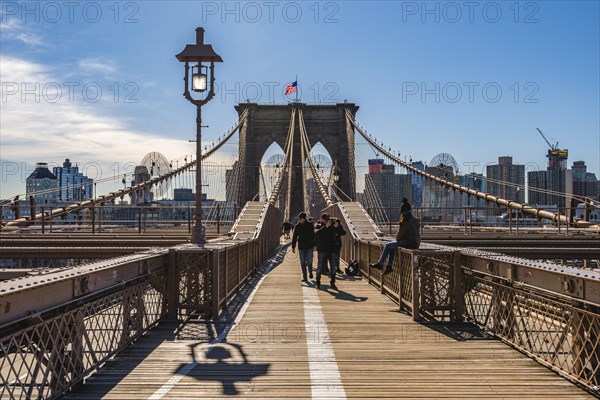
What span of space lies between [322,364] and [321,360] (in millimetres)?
172

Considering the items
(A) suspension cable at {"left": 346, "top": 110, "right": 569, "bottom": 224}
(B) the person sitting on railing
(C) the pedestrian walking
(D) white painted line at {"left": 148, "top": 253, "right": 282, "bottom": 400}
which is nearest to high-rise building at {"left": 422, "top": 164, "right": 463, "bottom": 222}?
(A) suspension cable at {"left": 346, "top": 110, "right": 569, "bottom": 224}

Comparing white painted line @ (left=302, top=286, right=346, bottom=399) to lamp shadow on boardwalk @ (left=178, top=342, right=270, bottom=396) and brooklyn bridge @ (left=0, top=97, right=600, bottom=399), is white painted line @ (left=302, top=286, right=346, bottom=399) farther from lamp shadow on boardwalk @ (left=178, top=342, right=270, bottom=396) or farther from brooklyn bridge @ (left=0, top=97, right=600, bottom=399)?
lamp shadow on boardwalk @ (left=178, top=342, right=270, bottom=396)

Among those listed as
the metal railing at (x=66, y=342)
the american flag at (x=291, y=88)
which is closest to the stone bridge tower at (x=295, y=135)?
the american flag at (x=291, y=88)

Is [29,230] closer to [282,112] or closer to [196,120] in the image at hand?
[196,120]

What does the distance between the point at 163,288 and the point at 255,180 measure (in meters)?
57.3

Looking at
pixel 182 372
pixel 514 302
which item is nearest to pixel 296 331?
pixel 182 372

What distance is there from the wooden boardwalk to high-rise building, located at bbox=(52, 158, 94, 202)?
1728cm

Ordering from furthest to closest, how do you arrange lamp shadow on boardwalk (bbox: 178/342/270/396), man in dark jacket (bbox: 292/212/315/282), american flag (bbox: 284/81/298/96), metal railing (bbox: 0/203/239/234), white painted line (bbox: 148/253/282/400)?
american flag (bbox: 284/81/298/96) < metal railing (bbox: 0/203/239/234) < man in dark jacket (bbox: 292/212/315/282) < lamp shadow on boardwalk (bbox: 178/342/270/396) < white painted line (bbox: 148/253/282/400)

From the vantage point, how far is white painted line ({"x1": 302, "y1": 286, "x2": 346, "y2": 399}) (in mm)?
5469

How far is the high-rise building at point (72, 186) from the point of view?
95.1 feet

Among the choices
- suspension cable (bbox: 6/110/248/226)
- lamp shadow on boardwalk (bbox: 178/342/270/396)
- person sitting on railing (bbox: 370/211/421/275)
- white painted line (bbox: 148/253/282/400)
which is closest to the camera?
white painted line (bbox: 148/253/282/400)

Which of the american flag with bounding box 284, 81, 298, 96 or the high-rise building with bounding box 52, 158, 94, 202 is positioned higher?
the american flag with bounding box 284, 81, 298, 96

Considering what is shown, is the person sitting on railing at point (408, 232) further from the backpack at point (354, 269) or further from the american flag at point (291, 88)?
the american flag at point (291, 88)

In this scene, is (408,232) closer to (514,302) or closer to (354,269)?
(514,302)
